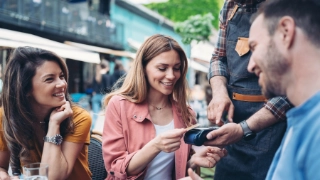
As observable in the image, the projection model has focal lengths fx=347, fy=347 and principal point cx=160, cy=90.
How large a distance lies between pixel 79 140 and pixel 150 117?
0.50 metres

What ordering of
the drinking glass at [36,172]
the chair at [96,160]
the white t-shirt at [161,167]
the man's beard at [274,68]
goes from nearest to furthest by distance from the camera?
the man's beard at [274,68], the drinking glass at [36,172], the white t-shirt at [161,167], the chair at [96,160]

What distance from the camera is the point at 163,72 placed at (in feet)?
7.86

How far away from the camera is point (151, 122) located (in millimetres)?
2338

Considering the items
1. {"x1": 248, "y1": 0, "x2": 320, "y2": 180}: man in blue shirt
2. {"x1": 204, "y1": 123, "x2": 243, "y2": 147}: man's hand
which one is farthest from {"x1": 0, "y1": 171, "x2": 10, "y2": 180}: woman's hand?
{"x1": 248, "y1": 0, "x2": 320, "y2": 180}: man in blue shirt

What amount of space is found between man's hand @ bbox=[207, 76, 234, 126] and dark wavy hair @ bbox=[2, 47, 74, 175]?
0.93 metres

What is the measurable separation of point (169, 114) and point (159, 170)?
0.41 meters

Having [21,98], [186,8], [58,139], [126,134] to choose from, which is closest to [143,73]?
[126,134]

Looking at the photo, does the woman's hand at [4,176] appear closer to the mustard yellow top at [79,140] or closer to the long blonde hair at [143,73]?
the mustard yellow top at [79,140]

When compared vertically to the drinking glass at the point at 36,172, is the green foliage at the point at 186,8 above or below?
above

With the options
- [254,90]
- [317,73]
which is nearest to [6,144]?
[254,90]

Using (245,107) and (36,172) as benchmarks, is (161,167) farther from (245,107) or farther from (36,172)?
(36,172)

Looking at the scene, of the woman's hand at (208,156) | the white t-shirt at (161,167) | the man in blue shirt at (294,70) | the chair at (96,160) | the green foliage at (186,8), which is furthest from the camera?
the green foliage at (186,8)

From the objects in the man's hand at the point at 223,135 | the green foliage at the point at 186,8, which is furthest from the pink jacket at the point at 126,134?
the green foliage at the point at 186,8

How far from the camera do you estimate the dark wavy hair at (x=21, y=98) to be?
2281mm
